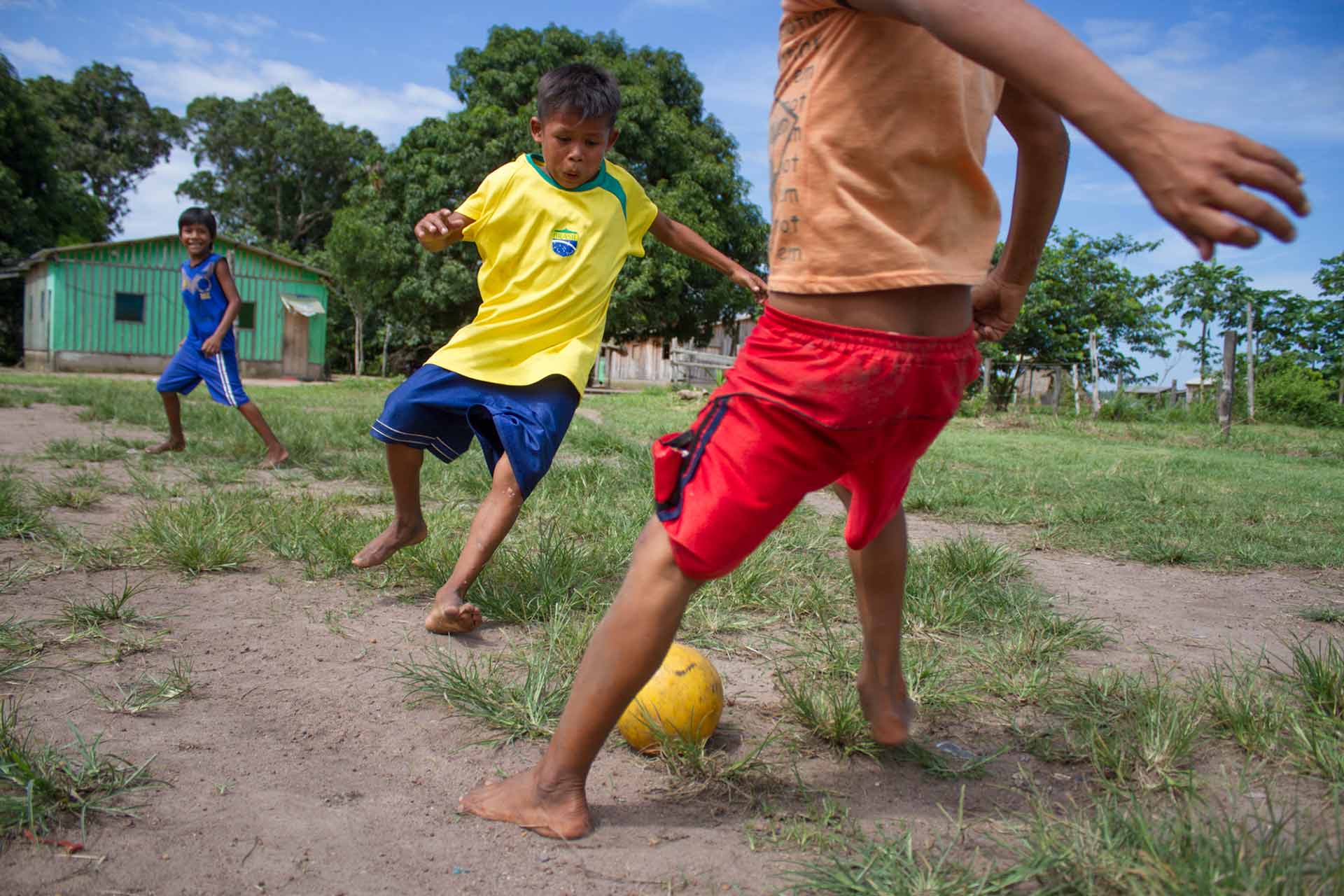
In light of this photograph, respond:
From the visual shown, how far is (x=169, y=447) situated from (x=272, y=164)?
136 feet

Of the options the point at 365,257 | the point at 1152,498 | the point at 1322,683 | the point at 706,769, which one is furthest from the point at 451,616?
the point at 365,257

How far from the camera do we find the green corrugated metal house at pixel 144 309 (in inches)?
924

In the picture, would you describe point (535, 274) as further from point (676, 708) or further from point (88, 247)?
point (88, 247)

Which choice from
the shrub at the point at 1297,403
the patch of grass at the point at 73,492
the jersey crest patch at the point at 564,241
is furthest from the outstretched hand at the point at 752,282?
the shrub at the point at 1297,403

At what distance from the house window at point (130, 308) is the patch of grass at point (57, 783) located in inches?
1047

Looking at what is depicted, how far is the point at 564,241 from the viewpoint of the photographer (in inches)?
118

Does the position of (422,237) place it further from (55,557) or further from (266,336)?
(266,336)

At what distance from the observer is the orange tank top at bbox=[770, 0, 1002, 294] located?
1.45 m

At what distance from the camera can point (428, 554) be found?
3.19 m

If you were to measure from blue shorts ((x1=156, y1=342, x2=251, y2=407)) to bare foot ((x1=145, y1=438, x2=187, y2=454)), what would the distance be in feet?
1.11

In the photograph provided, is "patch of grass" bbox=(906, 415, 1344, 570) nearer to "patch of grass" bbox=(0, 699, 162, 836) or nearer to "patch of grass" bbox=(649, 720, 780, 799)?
"patch of grass" bbox=(649, 720, 780, 799)

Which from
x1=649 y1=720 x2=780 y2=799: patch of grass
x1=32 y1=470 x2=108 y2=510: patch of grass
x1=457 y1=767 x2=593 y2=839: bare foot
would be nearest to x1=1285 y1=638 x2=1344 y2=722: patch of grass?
x1=649 y1=720 x2=780 y2=799: patch of grass

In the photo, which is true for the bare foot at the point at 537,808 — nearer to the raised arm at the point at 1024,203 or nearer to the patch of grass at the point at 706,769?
the patch of grass at the point at 706,769

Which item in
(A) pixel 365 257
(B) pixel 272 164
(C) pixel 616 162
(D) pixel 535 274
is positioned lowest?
(D) pixel 535 274
